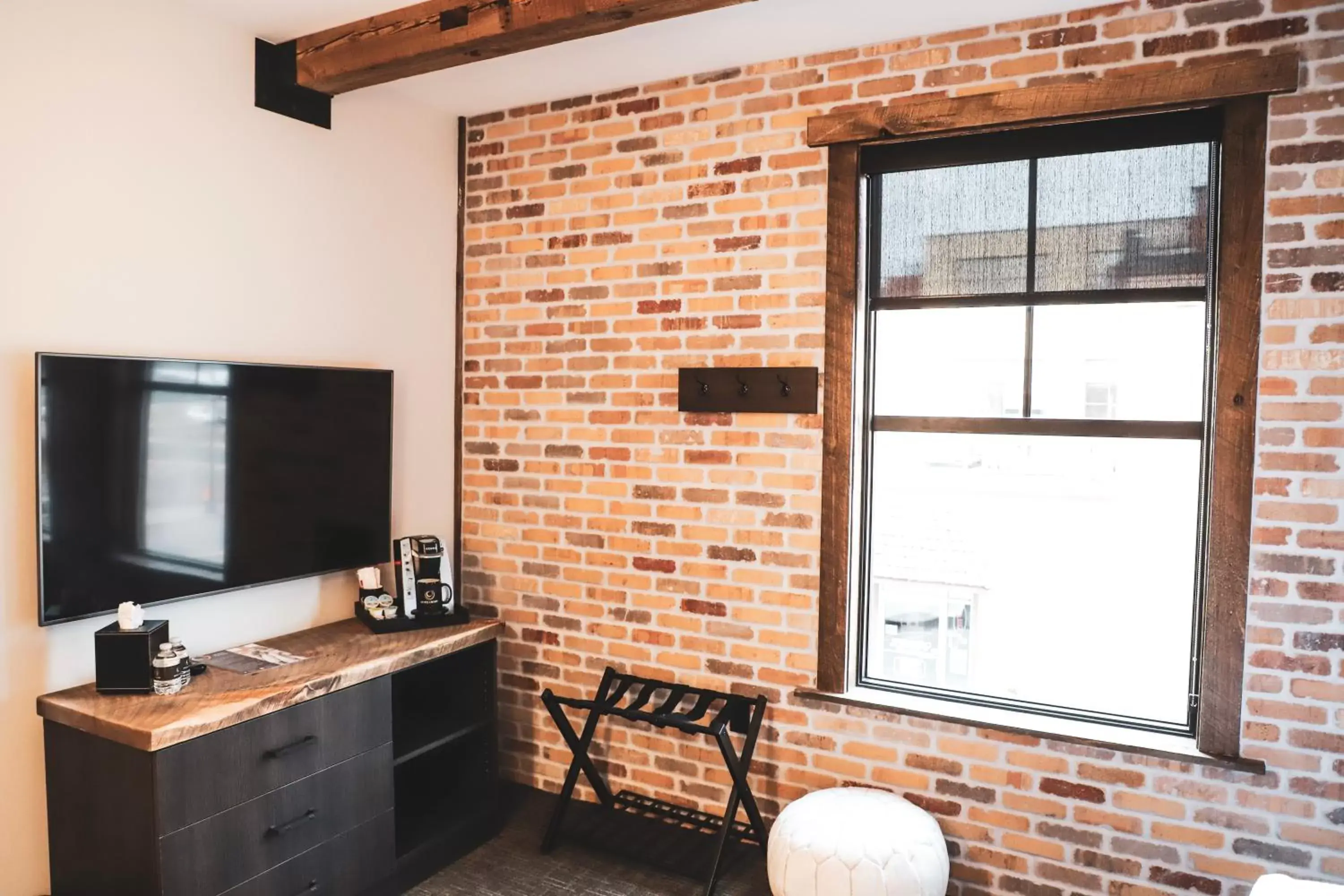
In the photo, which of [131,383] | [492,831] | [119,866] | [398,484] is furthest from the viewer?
[398,484]

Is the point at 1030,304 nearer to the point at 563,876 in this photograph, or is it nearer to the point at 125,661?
the point at 563,876

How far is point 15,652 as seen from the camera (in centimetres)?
231

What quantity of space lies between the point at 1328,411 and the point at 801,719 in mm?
1813

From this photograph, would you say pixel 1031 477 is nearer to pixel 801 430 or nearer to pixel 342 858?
pixel 801 430

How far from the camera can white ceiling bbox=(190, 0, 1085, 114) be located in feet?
8.44

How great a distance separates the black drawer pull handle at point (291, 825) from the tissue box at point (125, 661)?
52cm

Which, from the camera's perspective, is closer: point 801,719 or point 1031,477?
point 1031,477

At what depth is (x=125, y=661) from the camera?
2.35 m

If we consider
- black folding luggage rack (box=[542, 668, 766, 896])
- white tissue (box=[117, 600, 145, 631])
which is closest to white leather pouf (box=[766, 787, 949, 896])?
black folding luggage rack (box=[542, 668, 766, 896])

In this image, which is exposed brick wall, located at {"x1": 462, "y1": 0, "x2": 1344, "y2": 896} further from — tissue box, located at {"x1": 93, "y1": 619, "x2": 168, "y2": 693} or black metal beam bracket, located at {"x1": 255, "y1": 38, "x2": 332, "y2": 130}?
tissue box, located at {"x1": 93, "y1": 619, "x2": 168, "y2": 693}

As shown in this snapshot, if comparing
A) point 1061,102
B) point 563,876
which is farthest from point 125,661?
point 1061,102

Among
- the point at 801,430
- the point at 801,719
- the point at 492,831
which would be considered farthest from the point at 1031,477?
the point at 492,831

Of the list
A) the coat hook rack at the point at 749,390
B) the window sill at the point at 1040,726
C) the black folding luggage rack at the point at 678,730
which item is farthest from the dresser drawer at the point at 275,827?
the coat hook rack at the point at 749,390

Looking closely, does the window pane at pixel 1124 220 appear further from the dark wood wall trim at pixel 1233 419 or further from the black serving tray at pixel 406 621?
the black serving tray at pixel 406 621
